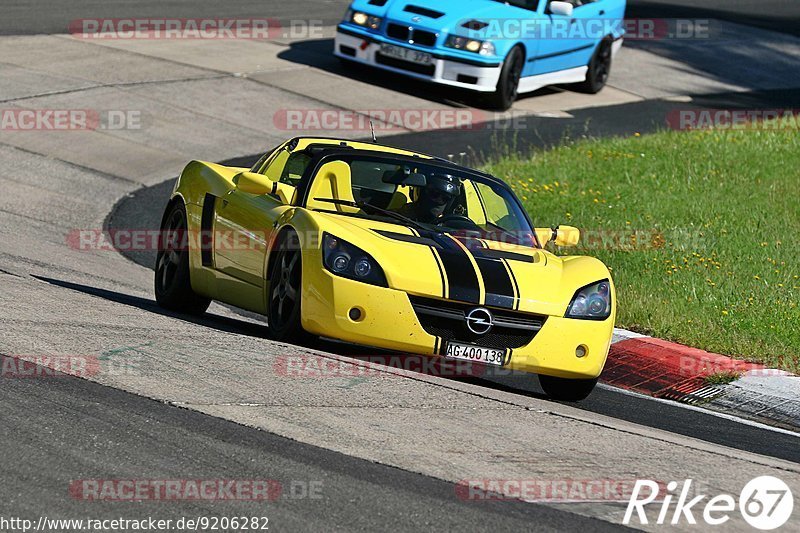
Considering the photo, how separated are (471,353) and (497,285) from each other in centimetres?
42

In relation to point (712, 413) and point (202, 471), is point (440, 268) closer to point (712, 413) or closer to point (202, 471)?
point (712, 413)

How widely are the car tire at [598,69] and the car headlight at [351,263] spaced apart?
50.0ft

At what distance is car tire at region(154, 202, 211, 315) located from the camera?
409 inches

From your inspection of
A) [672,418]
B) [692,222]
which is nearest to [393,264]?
[672,418]

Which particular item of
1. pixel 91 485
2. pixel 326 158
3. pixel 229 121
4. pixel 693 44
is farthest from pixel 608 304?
pixel 693 44

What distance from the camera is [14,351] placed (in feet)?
23.7

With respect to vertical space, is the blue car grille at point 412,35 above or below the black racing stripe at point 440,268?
below

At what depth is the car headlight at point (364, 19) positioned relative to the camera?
20344mm

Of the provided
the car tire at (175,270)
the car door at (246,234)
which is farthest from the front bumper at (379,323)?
the car tire at (175,270)

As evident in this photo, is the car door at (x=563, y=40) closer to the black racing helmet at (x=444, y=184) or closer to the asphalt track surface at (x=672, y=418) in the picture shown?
the black racing helmet at (x=444, y=184)

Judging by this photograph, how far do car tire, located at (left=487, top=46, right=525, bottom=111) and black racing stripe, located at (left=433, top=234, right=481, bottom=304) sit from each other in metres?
12.2

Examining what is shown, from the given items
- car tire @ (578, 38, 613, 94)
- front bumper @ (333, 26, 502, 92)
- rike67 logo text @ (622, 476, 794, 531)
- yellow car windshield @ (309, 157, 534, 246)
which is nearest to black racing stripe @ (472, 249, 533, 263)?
yellow car windshield @ (309, 157, 534, 246)

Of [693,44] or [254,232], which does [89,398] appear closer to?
[254,232]

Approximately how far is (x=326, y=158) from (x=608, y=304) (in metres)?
2.14
